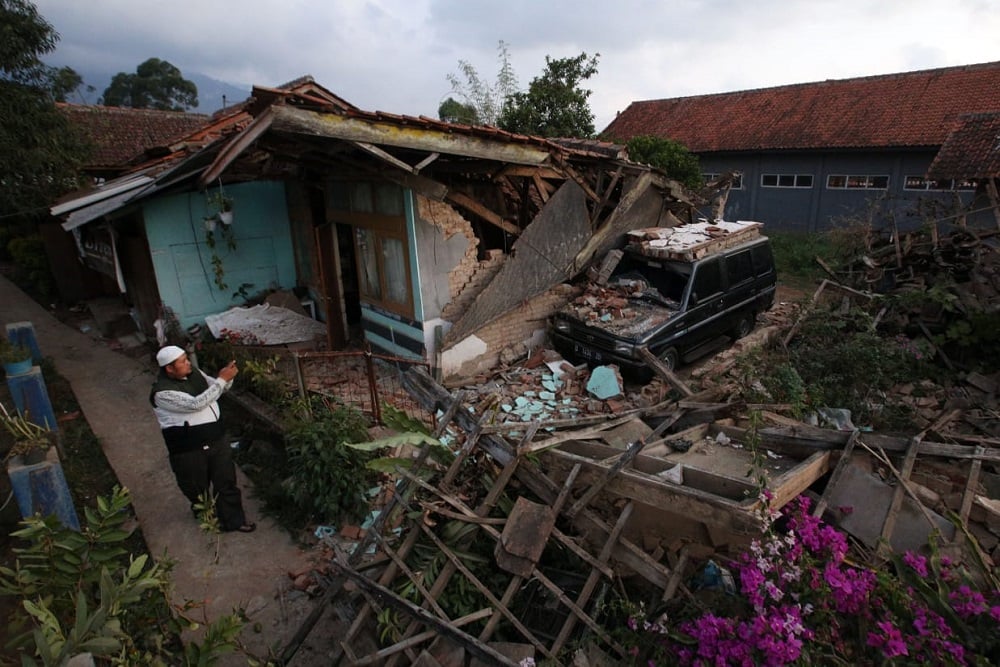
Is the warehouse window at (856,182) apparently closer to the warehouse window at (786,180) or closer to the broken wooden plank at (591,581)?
the warehouse window at (786,180)

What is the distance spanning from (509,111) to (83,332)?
12387 millimetres

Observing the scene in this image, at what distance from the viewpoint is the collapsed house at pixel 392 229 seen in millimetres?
7370

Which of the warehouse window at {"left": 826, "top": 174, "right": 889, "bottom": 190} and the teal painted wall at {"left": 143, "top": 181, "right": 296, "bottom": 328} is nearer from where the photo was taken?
the teal painted wall at {"left": 143, "top": 181, "right": 296, "bottom": 328}

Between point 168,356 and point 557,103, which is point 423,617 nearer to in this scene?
point 168,356

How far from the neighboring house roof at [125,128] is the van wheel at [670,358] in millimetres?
14126

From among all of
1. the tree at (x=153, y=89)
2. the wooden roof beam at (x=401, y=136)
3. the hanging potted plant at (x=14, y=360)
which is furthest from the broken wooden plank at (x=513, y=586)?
the tree at (x=153, y=89)

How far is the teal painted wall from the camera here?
880cm

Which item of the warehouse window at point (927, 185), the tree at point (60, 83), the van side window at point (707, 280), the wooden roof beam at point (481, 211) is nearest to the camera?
the wooden roof beam at point (481, 211)

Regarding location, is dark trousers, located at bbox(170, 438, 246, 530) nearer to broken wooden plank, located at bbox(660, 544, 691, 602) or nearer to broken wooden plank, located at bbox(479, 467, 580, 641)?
broken wooden plank, located at bbox(479, 467, 580, 641)

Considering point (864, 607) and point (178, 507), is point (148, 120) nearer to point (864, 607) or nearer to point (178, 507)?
point (178, 507)

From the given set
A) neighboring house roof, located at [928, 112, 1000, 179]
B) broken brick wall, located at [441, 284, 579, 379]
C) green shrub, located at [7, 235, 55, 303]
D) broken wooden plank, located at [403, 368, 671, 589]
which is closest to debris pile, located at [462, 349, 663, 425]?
broken brick wall, located at [441, 284, 579, 379]

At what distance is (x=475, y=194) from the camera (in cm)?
845

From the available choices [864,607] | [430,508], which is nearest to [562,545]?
[430,508]

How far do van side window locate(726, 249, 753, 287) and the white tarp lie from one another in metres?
6.91
